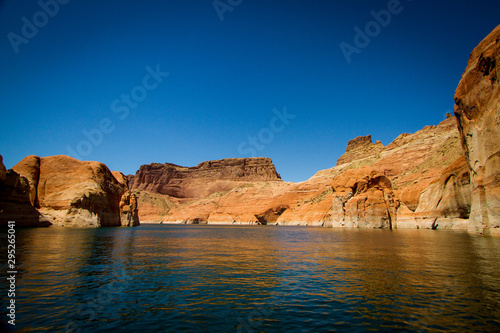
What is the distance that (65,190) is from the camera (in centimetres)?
5469

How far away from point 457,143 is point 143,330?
94.5m

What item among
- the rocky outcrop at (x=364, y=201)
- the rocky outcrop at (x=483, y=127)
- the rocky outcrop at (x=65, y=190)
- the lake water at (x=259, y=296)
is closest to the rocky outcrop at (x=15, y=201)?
the rocky outcrop at (x=65, y=190)

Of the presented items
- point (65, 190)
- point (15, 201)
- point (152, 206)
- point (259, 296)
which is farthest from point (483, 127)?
point (152, 206)

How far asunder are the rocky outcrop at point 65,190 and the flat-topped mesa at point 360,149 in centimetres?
12688

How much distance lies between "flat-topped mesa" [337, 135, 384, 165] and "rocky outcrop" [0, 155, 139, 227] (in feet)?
416

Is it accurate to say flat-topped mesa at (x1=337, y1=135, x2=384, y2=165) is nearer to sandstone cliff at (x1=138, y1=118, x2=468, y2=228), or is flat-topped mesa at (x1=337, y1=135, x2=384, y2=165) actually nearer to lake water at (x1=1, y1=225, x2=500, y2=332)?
sandstone cliff at (x1=138, y1=118, x2=468, y2=228)

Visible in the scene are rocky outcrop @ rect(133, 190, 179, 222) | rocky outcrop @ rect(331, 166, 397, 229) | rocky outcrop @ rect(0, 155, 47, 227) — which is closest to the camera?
rocky outcrop @ rect(0, 155, 47, 227)

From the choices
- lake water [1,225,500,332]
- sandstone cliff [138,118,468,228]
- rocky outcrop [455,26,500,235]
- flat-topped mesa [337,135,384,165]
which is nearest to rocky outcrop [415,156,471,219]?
sandstone cliff [138,118,468,228]

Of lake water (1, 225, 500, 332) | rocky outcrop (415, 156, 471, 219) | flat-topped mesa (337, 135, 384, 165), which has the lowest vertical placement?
lake water (1, 225, 500, 332)

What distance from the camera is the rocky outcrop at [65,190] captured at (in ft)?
170

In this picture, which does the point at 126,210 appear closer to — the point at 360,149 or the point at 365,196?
the point at 365,196

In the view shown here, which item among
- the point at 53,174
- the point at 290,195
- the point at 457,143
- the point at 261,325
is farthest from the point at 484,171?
the point at 290,195

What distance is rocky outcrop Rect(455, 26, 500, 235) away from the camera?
84.5 feet

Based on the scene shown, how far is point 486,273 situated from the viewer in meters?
12.5
